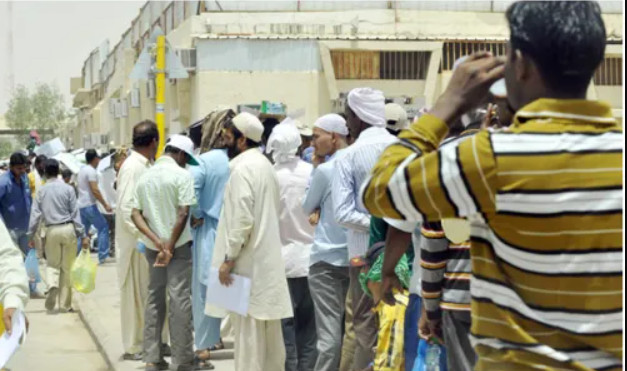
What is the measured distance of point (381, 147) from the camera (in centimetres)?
702

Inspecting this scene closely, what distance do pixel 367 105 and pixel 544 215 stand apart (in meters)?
4.39

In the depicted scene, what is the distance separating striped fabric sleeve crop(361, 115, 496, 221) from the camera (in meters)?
2.78

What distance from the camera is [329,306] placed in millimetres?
7789

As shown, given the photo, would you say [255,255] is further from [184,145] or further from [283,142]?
[184,145]

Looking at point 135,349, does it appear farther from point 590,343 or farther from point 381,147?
point 590,343

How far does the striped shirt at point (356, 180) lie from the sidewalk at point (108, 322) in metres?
2.74

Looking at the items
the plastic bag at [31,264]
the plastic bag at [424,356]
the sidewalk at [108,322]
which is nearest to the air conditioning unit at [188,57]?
the sidewalk at [108,322]

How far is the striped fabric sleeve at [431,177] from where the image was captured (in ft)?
9.13

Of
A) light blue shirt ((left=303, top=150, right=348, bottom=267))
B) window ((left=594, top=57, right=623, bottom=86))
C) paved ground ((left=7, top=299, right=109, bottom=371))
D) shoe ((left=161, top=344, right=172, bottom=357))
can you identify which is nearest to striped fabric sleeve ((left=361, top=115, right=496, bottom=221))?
light blue shirt ((left=303, top=150, right=348, bottom=267))

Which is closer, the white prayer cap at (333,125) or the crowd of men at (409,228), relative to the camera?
the crowd of men at (409,228)

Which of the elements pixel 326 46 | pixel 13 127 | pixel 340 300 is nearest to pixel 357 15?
pixel 326 46

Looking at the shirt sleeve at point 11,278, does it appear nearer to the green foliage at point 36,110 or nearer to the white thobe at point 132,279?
the white thobe at point 132,279

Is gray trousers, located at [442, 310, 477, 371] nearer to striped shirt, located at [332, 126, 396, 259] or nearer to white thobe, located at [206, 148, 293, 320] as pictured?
striped shirt, located at [332, 126, 396, 259]

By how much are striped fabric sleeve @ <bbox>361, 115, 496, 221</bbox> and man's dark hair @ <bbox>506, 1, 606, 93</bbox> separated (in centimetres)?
23
